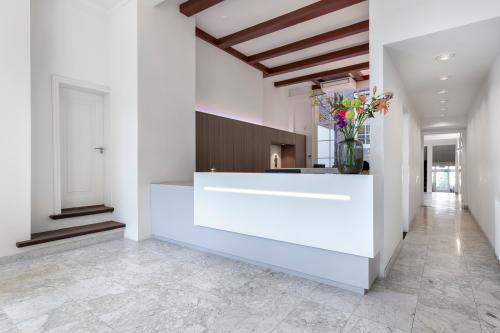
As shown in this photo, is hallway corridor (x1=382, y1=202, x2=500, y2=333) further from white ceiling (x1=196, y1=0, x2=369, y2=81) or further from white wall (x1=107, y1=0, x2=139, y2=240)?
white ceiling (x1=196, y1=0, x2=369, y2=81)

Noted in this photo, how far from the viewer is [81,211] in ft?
13.6

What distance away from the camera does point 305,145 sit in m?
9.94

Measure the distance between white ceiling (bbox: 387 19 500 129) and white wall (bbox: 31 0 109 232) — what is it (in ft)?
15.2

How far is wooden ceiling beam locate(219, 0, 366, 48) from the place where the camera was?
4422 millimetres

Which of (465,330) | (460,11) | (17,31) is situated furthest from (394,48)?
(17,31)

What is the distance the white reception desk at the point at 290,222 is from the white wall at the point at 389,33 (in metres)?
0.32

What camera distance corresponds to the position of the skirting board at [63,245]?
3366 mm

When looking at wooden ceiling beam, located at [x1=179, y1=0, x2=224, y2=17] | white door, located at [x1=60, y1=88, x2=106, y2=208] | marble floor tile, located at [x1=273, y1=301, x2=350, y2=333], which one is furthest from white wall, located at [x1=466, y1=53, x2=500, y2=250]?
white door, located at [x1=60, y1=88, x2=106, y2=208]

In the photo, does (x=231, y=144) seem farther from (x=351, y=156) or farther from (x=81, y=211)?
(x=351, y=156)

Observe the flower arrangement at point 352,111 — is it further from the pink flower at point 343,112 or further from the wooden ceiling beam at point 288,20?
the wooden ceiling beam at point 288,20

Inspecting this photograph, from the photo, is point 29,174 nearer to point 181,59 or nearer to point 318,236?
point 181,59

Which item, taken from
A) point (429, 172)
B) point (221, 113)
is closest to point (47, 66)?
point (221, 113)

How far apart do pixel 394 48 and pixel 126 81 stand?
3.94 meters

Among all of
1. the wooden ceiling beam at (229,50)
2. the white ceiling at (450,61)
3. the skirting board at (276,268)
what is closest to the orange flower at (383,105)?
the white ceiling at (450,61)
